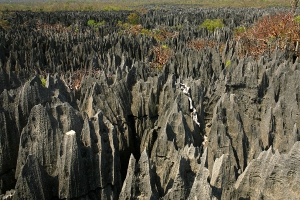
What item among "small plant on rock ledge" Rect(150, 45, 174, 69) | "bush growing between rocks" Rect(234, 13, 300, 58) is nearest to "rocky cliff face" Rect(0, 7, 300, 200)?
"small plant on rock ledge" Rect(150, 45, 174, 69)

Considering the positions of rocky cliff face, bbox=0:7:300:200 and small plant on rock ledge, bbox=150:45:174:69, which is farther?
small plant on rock ledge, bbox=150:45:174:69

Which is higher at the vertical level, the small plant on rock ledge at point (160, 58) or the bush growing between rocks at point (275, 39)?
the bush growing between rocks at point (275, 39)

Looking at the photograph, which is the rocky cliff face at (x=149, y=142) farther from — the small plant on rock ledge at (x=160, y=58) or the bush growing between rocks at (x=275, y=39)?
the bush growing between rocks at (x=275, y=39)

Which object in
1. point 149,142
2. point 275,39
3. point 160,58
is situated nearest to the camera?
point 149,142

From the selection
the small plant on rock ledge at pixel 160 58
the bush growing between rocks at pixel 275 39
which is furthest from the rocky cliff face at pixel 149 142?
the bush growing between rocks at pixel 275 39

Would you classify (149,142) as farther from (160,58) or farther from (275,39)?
(275,39)

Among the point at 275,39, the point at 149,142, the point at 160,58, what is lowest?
the point at 149,142

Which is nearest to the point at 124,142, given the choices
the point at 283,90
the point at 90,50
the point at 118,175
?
the point at 118,175

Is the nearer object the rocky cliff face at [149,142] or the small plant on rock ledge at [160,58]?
the rocky cliff face at [149,142]

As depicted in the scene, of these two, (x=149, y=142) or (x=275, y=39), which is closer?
(x=149, y=142)

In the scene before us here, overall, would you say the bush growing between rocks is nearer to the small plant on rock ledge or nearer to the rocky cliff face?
the small plant on rock ledge

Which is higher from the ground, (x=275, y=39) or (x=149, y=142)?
(x=275, y=39)

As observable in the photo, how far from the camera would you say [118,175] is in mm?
3615

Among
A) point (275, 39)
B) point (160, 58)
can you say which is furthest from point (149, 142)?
point (275, 39)
